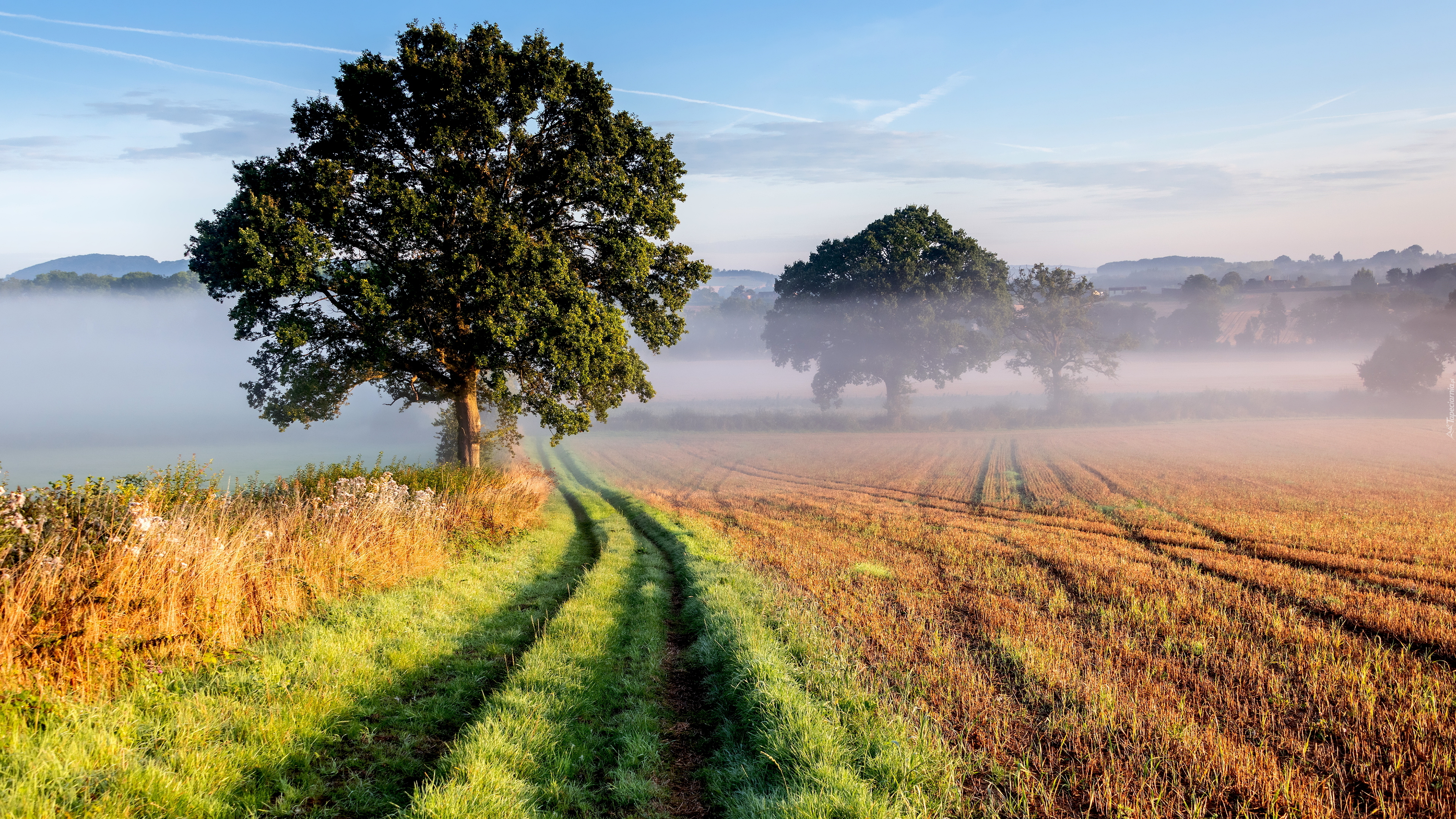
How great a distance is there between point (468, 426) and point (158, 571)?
1621 centimetres

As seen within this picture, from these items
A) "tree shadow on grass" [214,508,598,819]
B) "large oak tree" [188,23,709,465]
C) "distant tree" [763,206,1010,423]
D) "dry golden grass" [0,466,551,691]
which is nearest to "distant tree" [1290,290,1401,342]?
"distant tree" [763,206,1010,423]

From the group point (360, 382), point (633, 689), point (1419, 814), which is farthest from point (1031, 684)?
point (360, 382)

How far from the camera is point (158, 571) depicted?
7.00 m

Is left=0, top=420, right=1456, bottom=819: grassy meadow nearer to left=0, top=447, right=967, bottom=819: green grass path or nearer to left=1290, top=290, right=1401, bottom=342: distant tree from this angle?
left=0, top=447, right=967, bottom=819: green grass path

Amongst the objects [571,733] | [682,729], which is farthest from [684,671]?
[571,733]

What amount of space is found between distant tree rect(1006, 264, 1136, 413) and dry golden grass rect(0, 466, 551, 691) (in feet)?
211

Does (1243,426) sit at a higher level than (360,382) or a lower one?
lower

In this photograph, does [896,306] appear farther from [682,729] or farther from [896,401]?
[682,729]

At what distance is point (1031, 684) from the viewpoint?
6.78 m

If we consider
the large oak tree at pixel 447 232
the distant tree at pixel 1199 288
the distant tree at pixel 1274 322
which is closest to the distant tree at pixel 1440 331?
the distant tree at pixel 1199 288

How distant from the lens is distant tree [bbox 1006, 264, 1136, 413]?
63438 mm

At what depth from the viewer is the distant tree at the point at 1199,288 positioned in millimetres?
113562

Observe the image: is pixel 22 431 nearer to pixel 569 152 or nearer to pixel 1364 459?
pixel 569 152

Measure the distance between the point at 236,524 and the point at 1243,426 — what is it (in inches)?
2974
